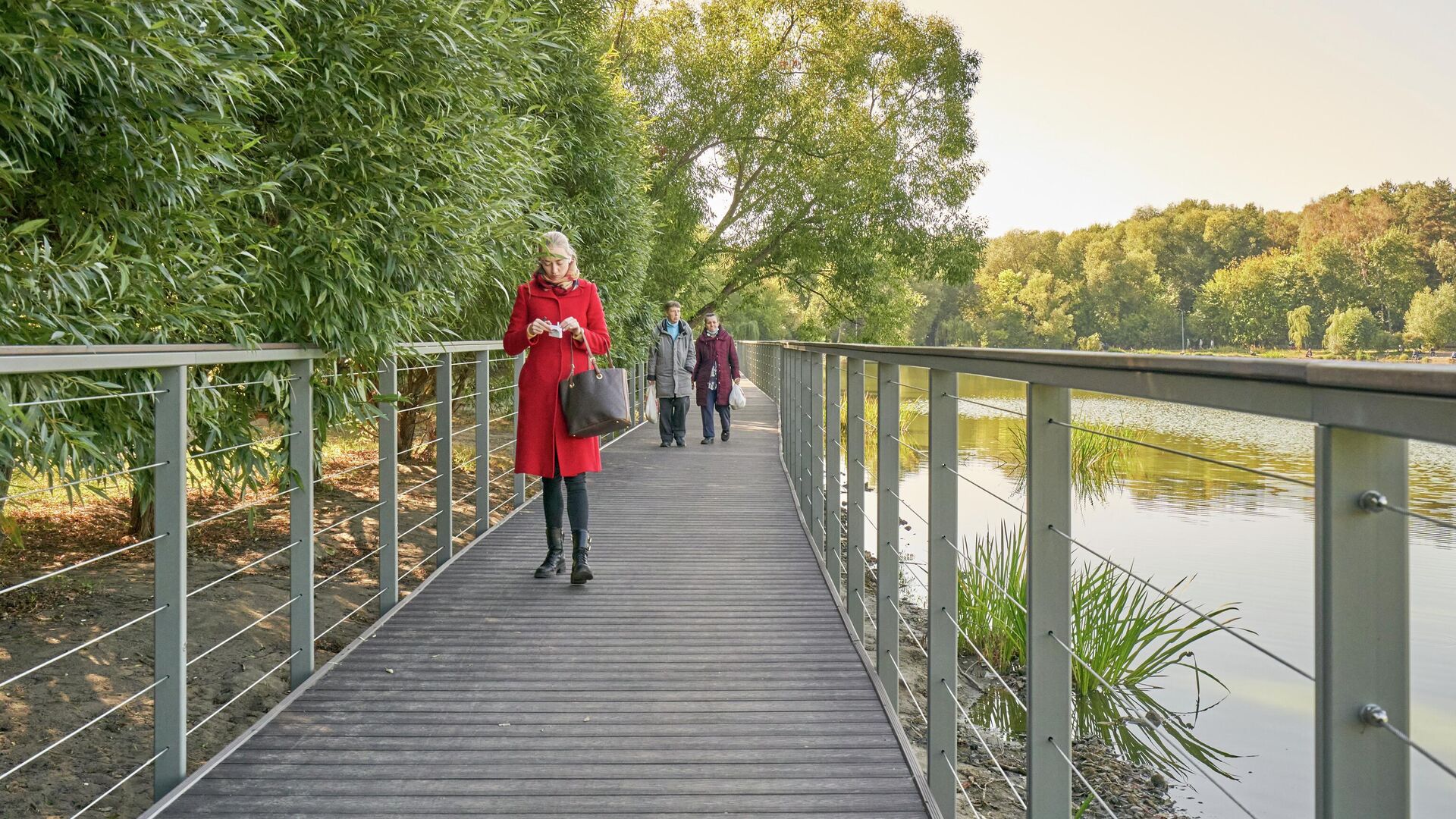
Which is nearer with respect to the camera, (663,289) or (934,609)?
(934,609)

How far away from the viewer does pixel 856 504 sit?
4848 millimetres

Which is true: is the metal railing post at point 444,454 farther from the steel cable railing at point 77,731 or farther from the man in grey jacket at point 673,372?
the man in grey jacket at point 673,372

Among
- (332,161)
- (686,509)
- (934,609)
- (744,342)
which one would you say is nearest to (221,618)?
(332,161)

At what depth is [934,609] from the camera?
10.0ft

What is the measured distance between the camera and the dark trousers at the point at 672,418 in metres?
13.5

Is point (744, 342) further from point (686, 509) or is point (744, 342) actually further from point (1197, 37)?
point (1197, 37)

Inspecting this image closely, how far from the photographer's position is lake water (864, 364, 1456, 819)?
554cm

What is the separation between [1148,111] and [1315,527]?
3228 inches

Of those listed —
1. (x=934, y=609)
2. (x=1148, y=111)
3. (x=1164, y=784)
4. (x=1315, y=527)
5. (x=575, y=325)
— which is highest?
(x=1148, y=111)

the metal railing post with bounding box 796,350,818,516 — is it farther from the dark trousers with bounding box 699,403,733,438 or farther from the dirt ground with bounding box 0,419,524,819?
the dark trousers with bounding box 699,403,733,438

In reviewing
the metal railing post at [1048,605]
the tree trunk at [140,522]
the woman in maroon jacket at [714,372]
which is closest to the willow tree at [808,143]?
the woman in maroon jacket at [714,372]

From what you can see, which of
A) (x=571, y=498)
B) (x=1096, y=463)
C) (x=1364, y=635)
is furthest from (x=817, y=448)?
(x=1096, y=463)

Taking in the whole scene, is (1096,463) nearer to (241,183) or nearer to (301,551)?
(241,183)

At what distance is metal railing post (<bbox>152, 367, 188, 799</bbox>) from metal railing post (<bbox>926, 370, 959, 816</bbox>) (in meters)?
1.97
